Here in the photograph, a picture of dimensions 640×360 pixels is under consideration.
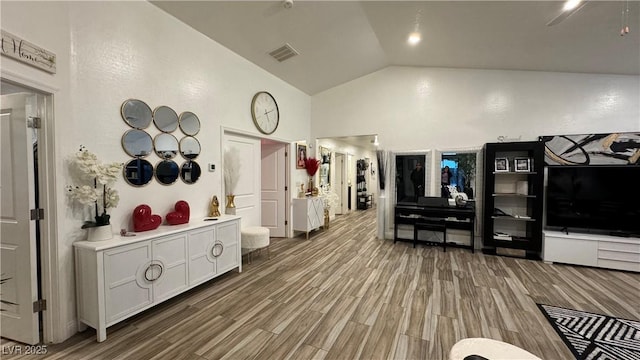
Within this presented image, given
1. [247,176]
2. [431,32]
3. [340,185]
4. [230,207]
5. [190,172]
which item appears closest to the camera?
[190,172]

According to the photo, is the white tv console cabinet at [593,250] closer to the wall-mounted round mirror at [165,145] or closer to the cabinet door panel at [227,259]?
the cabinet door panel at [227,259]

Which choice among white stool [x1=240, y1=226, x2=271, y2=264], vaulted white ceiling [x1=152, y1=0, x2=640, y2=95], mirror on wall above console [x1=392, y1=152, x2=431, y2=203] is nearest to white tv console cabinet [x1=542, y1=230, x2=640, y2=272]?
mirror on wall above console [x1=392, y1=152, x2=431, y2=203]

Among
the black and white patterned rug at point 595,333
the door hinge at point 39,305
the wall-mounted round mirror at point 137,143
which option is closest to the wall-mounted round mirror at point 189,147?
the wall-mounted round mirror at point 137,143

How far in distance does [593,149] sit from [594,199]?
82 centimetres

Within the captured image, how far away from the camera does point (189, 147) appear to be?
308 cm

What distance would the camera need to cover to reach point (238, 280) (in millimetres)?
3143

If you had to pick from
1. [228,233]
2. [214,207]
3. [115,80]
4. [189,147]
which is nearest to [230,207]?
[214,207]

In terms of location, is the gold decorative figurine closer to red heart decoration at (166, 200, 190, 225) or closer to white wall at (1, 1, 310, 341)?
white wall at (1, 1, 310, 341)

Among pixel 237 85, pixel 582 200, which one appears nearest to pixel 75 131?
pixel 237 85

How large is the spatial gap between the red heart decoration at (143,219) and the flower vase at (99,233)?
26cm

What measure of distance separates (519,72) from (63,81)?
6231 millimetres

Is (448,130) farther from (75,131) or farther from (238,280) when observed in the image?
(75,131)

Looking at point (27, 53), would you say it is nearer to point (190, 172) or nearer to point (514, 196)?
point (190, 172)

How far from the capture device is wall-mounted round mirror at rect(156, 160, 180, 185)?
2740 mm
